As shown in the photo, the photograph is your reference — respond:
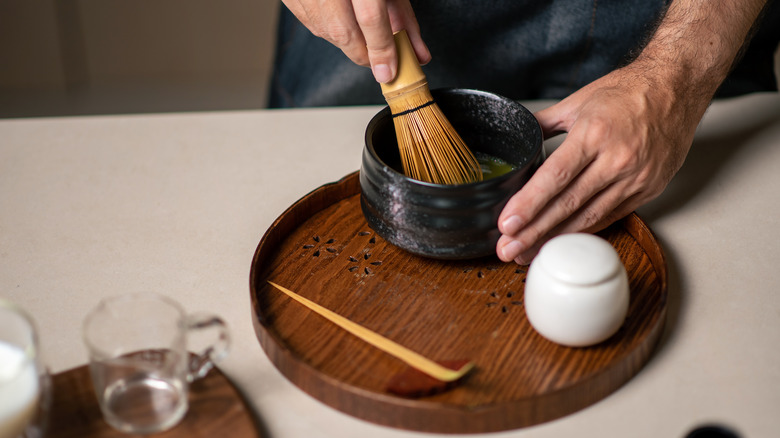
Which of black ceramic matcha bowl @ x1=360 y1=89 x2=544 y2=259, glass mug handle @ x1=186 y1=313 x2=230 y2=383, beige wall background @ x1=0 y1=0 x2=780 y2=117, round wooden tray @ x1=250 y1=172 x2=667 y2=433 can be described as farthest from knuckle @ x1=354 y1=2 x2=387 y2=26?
beige wall background @ x1=0 y1=0 x2=780 y2=117

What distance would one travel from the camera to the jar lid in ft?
2.30

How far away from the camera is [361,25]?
851mm

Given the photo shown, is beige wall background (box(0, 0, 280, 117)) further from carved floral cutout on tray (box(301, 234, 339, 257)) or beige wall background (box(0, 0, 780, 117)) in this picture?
carved floral cutout on tray (box(301, 234, 339, 257))

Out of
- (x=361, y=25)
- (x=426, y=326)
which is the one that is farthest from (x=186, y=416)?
(x=361, y=25)

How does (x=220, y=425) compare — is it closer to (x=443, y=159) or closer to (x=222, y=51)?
(x=443, y=159)

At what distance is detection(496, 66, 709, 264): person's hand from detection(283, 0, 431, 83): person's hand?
0.23 metres

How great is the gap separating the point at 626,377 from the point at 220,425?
0.42m

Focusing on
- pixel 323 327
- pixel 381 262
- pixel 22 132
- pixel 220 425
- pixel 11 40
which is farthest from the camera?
pixel 11 40

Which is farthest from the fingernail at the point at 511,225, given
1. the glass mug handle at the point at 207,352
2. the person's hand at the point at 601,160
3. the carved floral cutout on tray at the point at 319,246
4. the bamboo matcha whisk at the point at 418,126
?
the glass mug handle at the point at 207,352

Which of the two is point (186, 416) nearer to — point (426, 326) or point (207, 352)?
point (207, 352)

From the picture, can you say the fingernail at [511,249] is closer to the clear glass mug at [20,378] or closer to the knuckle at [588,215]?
the knuckle at [588,215]

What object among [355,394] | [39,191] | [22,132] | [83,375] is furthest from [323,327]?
[22,132]

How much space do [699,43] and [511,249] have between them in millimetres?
482

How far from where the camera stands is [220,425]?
682mm
